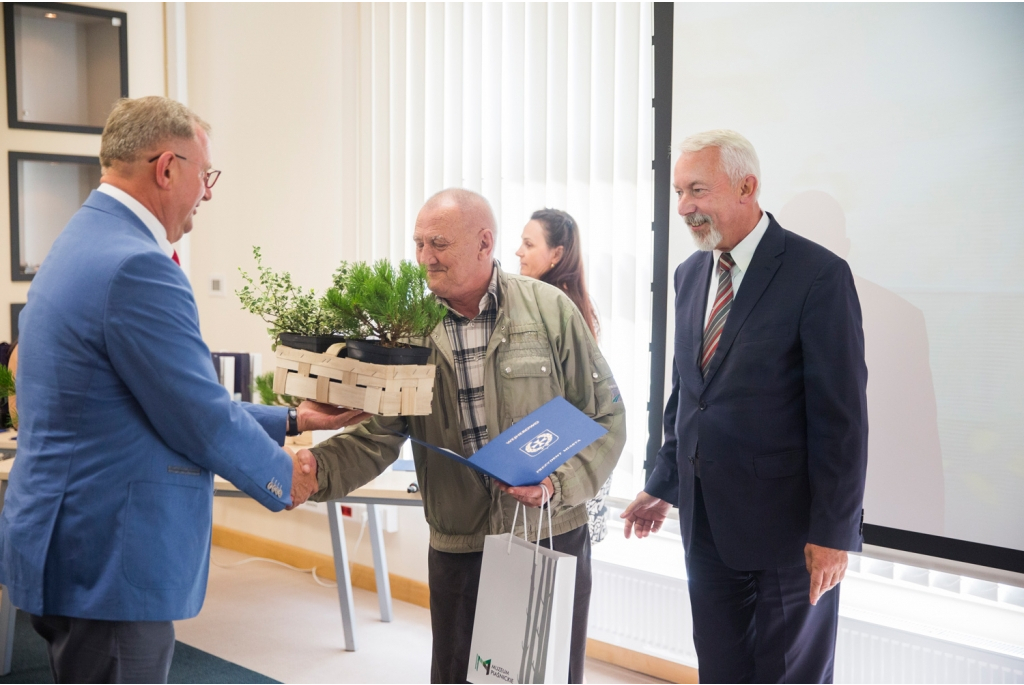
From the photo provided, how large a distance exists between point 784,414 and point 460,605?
2.91 ft

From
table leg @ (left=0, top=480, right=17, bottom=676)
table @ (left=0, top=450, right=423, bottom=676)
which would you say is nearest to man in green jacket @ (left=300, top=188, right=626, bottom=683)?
table @ (left=0, top=450, right=423, bottom=676)

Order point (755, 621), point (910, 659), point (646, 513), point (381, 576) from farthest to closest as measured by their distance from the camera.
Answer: point (381, 576) < point (910, 659) < point (646, 513) < point (755, 621)

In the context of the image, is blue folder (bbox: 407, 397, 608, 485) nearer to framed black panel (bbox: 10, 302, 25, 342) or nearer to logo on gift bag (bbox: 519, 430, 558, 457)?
logo on gift bag (bbox: 519, 430, 558, 457)

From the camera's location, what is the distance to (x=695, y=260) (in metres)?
2.37

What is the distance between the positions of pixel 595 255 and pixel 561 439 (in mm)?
1947

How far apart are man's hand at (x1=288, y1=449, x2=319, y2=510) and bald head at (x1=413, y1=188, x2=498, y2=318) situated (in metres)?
0.48

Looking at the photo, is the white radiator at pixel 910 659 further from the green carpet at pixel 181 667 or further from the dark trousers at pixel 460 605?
the green carpet at pixel 181 667

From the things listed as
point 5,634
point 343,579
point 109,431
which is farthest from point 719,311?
point 5,634

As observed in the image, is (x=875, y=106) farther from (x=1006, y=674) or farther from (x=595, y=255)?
(x=1006, y=674)

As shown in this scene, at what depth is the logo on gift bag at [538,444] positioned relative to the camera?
1693 millimetres

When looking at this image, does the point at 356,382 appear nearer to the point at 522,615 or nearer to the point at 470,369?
the point at 470,369

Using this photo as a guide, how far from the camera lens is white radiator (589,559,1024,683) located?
2529mm

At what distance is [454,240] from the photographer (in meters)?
1.98

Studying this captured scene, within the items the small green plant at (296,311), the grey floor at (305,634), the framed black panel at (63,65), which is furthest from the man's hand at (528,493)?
the framed black panel at (63,65)
